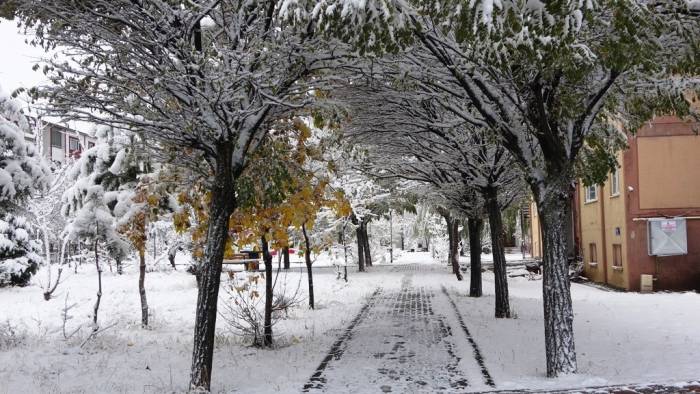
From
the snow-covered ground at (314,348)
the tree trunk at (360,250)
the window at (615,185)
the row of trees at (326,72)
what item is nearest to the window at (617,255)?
the window at (615,185)

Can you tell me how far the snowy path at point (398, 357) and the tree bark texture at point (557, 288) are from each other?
898mm

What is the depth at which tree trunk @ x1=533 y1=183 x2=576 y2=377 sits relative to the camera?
7277 mm

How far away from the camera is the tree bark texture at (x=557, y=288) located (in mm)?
7273

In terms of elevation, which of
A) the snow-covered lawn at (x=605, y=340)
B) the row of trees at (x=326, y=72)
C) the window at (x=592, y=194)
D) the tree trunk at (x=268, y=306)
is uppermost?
the row of trees at (x=326, y=72)

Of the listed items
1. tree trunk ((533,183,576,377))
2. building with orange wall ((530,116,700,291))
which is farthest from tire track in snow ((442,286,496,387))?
building with orange wall ((530,116,700,291))

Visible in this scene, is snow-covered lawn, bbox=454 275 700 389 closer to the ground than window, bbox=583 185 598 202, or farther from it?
closer to the ground

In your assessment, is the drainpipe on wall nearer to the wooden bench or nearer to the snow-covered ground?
the snow-covered ground

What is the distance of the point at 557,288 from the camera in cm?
742

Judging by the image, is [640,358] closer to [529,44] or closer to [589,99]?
[589,99]

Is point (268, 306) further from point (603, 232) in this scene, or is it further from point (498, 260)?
point (603, 232)

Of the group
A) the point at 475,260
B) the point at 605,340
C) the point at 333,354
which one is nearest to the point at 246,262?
the point at 475,260

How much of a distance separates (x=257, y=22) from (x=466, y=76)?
2.65 m

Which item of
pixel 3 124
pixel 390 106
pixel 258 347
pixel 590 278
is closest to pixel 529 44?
pixel 390 106

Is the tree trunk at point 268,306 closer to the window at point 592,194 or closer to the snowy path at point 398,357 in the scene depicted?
the snowy path at point 398,357
